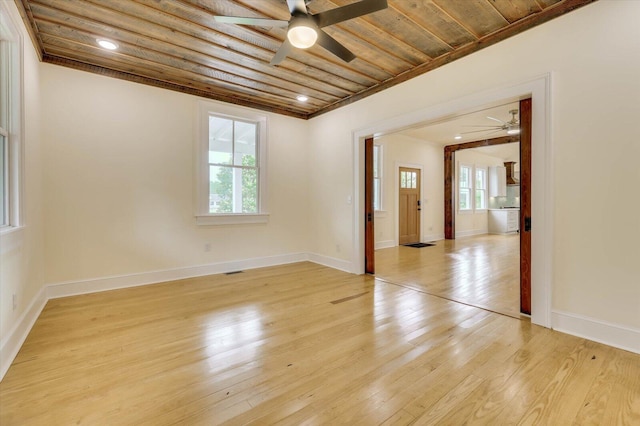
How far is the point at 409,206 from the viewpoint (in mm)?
7473

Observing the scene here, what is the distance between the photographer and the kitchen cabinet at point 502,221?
9352mm

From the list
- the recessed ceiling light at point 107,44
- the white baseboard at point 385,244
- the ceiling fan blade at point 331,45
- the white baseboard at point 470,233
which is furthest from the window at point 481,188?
the recessed ceiling light at point 107,44

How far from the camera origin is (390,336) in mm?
2369

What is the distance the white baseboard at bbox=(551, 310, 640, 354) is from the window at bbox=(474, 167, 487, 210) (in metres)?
7.64

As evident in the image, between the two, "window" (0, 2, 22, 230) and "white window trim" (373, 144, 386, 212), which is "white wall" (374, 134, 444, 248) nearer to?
"white window trim" (373, 144, 386, 212)

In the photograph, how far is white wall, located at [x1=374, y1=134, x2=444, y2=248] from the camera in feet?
22.5

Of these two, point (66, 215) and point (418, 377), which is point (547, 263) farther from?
point (66, 215)

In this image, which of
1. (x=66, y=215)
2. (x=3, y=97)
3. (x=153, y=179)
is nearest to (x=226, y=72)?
(x=153, y=179)

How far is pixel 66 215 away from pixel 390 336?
3877 millimetres

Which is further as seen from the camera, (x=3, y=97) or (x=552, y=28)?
(x=552, y=28)

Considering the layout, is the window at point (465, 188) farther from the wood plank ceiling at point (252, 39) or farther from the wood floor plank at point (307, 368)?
the wood floor plank at point (307, 368)

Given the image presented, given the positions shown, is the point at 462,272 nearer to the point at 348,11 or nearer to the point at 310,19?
the point at 348,11

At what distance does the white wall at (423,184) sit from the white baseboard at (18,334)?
572 centimetres

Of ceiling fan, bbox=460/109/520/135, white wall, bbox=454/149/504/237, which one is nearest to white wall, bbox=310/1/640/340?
ceiling fan, bbox=460/109/520/135
